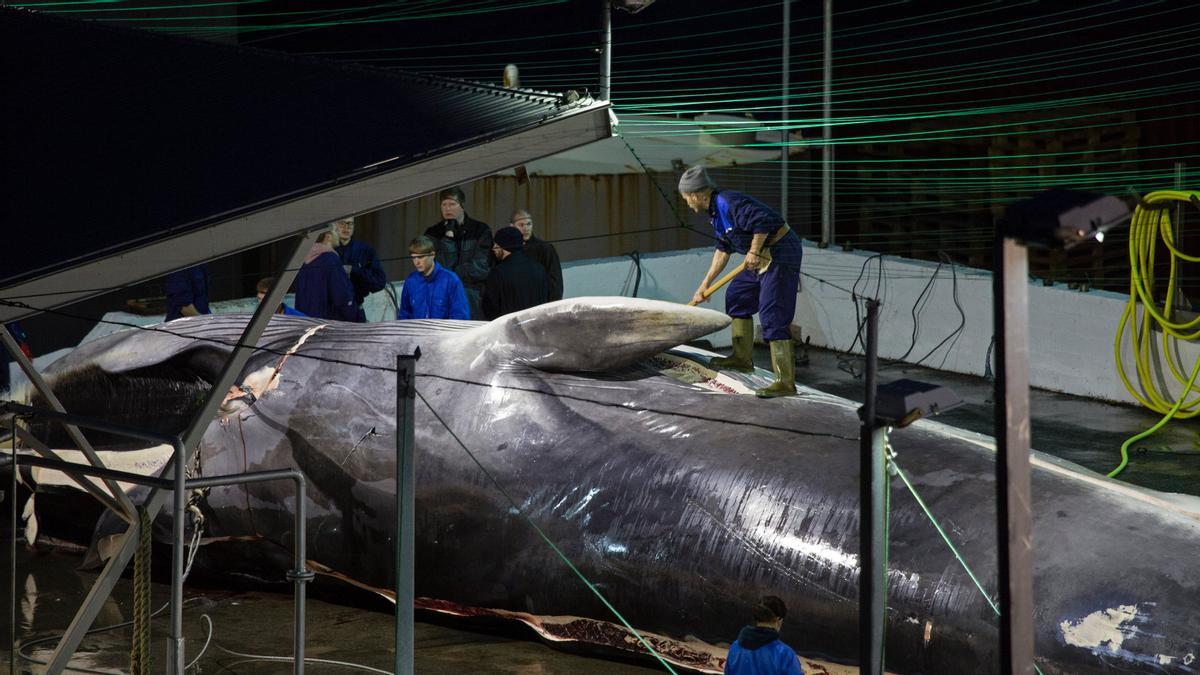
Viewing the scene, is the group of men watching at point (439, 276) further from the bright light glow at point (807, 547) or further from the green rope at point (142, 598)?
the green rope at point (142, 598)

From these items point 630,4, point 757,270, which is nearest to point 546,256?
point 757,270

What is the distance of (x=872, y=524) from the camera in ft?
15.4

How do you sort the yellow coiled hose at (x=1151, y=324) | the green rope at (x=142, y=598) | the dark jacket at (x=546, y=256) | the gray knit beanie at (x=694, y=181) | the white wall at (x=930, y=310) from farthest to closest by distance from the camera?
the white wall at (x=930, y=310), the yellow coiled hose at (x=1151, y=324), the dark jacket at (x=546, y=256), the gray knit beanie at (x=694, y=181), the green rope at (x=142, y=598)

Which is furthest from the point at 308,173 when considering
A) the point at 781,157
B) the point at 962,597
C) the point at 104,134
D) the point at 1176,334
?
the point at 781,157

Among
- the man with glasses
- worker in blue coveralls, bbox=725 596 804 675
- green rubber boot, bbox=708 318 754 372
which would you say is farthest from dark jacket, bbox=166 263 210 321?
worker in blue coveralls, bbox=725 596 804 675

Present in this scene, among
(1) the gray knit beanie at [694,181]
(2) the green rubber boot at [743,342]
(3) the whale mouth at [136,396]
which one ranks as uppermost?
(1) the gray knit beanie at [694,181]

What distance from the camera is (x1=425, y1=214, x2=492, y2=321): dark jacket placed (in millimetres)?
12031

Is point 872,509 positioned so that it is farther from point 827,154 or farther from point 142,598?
point 827,154

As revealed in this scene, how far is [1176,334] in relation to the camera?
41.0 feet

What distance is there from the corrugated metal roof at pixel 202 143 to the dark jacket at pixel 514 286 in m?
3.58

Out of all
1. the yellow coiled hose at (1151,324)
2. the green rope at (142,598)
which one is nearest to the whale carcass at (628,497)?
the green rope at (142,598)

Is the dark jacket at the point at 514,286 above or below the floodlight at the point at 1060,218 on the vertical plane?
below

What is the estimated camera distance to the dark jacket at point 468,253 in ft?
39.5

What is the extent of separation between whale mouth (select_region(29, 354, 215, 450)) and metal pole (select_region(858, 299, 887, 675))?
495 cm
